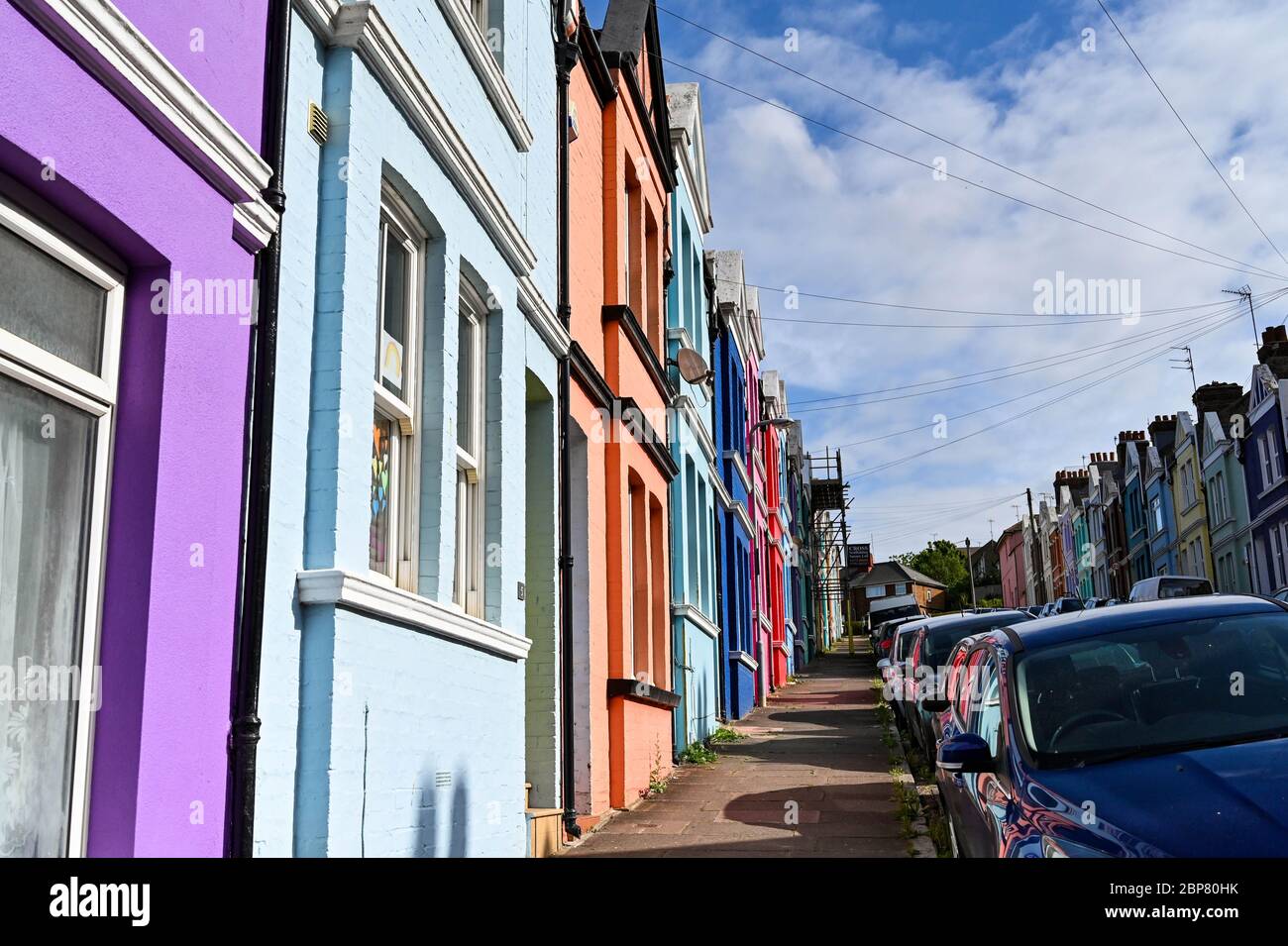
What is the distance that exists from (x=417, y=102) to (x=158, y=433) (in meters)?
3.07

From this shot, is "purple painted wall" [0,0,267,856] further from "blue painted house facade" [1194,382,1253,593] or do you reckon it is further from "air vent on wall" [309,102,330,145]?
"blue painted house facade" [1194,382,1253,593]

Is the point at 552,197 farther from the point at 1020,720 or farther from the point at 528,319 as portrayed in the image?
the point at 1020,720

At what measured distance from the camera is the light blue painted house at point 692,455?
15.7 meters

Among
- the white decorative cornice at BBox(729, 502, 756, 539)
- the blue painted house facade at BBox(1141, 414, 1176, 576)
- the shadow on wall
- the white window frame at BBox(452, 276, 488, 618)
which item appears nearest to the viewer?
the shadow on wall

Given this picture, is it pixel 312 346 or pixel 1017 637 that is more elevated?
pixel 312 346

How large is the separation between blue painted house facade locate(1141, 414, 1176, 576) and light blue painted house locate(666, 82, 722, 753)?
35.5 meters

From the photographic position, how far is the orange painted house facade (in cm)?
1066

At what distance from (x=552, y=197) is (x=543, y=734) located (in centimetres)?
451

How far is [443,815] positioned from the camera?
6586 mm

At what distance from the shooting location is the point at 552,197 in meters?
10.4

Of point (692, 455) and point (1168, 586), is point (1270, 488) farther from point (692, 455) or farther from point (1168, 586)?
point (692, 455)

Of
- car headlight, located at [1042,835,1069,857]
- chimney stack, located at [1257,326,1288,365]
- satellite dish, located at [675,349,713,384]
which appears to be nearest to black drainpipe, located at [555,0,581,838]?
satellite dish, located at [675,349,713,384]

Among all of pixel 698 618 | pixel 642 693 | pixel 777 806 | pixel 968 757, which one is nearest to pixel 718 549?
pixel 698 618
